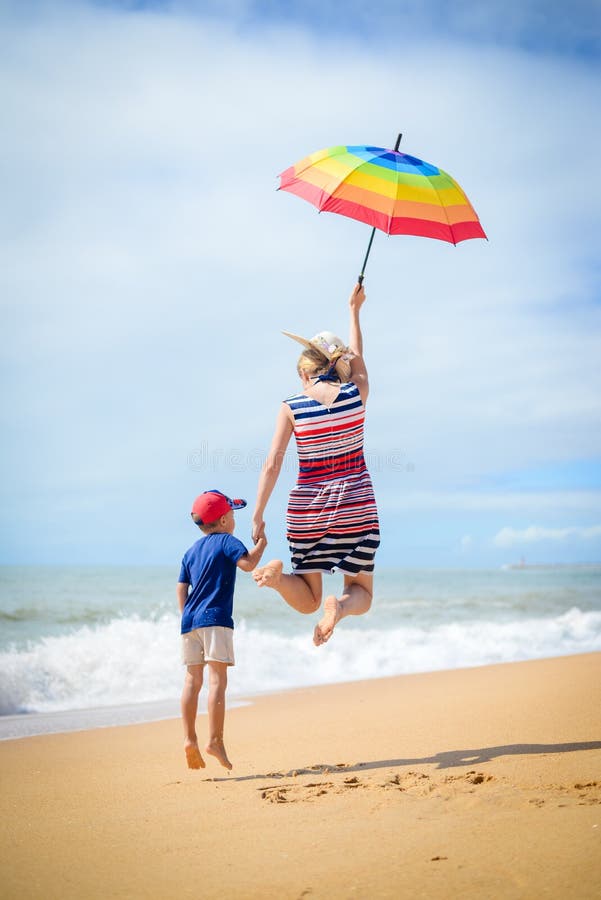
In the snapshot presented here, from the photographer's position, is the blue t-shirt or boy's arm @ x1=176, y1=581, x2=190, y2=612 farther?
boy's arm @ x1=176, y1=581, x2=190, y2=612

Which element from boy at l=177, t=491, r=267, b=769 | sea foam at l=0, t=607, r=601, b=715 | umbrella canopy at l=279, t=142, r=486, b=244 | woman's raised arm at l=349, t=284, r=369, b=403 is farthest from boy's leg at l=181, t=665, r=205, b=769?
sea foam at l=0, t=607, r=601, b=715

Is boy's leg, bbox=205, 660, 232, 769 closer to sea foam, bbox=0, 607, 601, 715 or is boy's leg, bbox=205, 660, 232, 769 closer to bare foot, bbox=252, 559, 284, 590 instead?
bare foot, bbox=252, 559, 284, 590

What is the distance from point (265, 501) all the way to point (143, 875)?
7.10ft

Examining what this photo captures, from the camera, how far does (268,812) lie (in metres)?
3.78

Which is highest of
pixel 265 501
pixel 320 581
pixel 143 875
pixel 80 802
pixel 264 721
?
pixel 265 501

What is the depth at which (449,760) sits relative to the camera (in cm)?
479

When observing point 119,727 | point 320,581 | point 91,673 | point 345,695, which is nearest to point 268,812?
point 320,581

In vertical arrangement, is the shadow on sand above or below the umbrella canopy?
below

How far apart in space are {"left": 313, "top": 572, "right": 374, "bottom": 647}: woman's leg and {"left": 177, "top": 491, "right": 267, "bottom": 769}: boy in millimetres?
495

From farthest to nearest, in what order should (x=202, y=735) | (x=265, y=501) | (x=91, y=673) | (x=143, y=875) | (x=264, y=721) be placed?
(x=91, y=673) < (x=264, y=721) < (x=202, y=735) < (x=265, y=501) < (x=143, y=875)

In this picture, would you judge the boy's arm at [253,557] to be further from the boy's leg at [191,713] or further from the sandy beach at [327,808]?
the sandy beach at [327,808]

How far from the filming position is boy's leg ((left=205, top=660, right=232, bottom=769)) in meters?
4.60

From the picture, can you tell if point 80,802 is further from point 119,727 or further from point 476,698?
point 476,698

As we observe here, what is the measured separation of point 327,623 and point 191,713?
96cm
